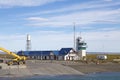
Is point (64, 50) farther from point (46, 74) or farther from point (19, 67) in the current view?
point (46, 74)

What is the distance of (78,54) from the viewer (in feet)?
360

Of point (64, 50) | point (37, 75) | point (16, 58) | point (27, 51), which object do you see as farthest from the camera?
point (27, 51)

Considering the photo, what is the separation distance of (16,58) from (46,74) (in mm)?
24419

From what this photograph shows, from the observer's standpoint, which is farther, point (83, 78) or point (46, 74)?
point (46, 74)

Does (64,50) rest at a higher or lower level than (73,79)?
higher

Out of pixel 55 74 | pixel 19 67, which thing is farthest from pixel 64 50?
pixel 55 74

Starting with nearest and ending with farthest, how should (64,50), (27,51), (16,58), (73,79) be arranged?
(73,79) → (16,58) → (64,50) → (27,51)

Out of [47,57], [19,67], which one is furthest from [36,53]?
[19,67]

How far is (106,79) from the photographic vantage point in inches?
2115

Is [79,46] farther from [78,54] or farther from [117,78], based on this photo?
[117,78]

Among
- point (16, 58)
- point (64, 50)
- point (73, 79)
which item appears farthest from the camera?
point (64, 50)

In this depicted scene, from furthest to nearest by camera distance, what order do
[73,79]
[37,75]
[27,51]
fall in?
[27,51]
[37,75]
[73,79]

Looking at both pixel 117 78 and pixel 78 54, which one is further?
pixel 78 54

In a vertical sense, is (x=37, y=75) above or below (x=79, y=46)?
below
